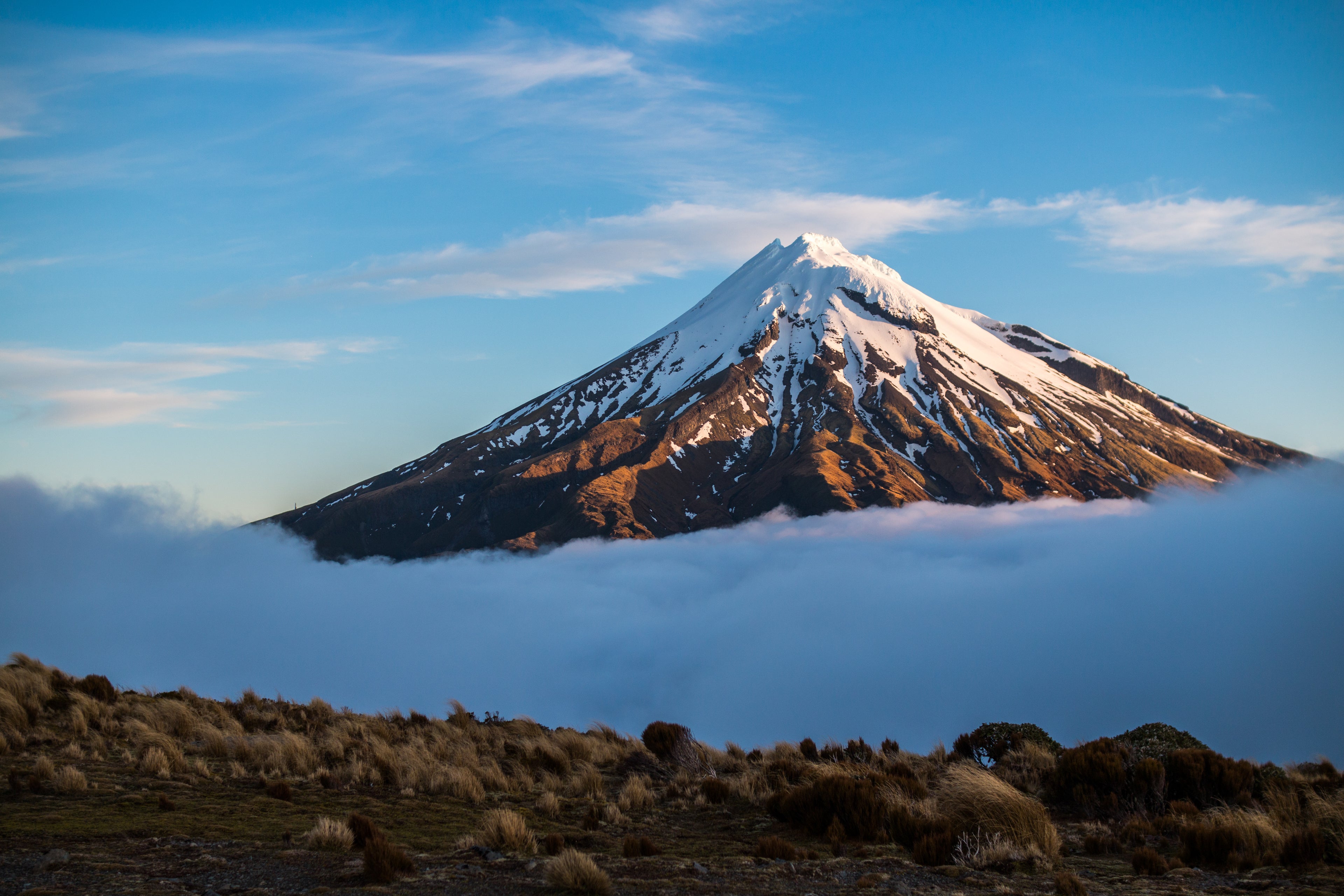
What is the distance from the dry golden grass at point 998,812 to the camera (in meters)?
11.8

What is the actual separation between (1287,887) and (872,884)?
4.35m

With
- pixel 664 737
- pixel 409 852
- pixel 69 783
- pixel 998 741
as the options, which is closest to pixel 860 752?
pixel 998 741

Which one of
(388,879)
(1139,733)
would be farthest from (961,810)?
(1139,733)

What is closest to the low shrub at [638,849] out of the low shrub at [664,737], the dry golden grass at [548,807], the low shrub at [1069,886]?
the dry golden grass at [548,807]

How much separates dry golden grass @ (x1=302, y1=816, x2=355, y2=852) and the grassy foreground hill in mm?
33

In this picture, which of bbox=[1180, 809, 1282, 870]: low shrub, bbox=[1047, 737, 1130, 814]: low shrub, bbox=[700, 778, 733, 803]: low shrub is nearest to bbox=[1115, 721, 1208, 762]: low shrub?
bbox=[1047, 737, 1130, 814]: low shrub

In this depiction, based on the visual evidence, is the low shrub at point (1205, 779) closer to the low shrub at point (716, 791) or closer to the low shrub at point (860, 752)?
the low shrub at point (860, 752)

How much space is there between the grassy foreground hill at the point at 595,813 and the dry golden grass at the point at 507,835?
29 mm

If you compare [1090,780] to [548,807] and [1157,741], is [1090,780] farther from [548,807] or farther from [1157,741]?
[548,807]

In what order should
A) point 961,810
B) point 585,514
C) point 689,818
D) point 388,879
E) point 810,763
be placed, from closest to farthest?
point 388,879 → point 961,810 → point 689,818 → point 810,763 → point 585,514

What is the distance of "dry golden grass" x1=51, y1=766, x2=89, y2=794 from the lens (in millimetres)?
12648

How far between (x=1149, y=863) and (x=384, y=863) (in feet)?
28.8

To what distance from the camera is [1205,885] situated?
1028 centimetres

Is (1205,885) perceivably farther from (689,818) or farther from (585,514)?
(585,514)
